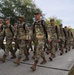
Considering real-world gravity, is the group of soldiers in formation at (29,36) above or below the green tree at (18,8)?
below

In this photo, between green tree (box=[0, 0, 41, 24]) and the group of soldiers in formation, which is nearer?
the group of soldiers in formation

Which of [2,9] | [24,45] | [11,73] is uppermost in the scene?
[2,9]

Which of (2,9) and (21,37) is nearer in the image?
(21,37)

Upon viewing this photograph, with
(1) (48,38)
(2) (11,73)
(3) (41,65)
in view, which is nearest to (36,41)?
(1) (48,38)

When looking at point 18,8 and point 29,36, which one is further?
point 18,8

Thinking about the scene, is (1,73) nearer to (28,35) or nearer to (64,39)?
(28,35)

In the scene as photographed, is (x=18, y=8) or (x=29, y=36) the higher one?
(x=18, y=8)

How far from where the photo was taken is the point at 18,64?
8523 millimetres

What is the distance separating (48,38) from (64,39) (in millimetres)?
4891

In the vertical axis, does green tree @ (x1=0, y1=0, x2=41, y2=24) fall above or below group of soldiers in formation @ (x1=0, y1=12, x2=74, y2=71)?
above

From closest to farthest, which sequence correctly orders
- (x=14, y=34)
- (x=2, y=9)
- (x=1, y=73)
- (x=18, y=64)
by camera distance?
1. (x=1, y=73)
2. (x=18, y=64)
3. (x=14, y=34)
4. (x=2, y=9)

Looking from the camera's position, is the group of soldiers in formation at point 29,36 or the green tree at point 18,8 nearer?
the group of soldiers in formation at point 29,36

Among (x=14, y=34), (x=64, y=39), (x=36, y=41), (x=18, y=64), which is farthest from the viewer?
(x=64, y=39)

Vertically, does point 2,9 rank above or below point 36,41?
above
